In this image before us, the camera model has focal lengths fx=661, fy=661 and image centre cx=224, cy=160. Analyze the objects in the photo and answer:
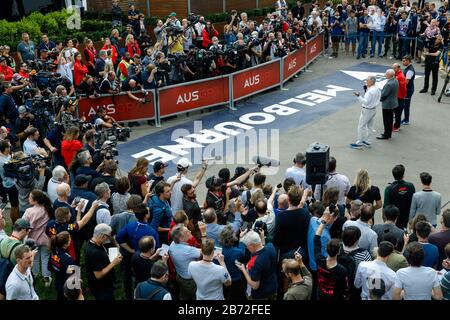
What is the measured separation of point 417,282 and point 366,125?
27.5 ft

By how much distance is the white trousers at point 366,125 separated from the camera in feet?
49.3

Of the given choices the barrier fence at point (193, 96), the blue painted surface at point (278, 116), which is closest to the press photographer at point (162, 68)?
the barrier fence at point (193, 96)

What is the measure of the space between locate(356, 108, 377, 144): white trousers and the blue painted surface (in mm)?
2037

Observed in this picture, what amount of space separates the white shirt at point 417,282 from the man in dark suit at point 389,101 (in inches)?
336

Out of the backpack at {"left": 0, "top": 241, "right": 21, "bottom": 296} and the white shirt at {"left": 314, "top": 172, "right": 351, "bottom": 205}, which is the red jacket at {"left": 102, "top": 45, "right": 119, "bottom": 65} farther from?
the backpack at {"left": 0, "top": 241, "right": 21, "bottom": 296}

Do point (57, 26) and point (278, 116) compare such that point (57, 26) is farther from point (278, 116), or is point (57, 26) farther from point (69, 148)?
point (69, 148)

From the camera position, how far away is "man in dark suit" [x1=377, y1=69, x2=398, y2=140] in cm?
1522

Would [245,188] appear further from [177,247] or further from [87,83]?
[87,83]

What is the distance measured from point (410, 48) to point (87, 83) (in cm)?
1227

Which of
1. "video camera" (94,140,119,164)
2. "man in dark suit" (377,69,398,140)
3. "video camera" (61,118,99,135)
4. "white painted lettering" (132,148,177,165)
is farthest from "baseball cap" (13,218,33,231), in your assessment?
"man in dark suit" (377,69,398,140)

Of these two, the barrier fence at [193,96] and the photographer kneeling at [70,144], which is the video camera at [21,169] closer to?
A: the photographer kneeling at [70,144]

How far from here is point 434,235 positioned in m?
8.48

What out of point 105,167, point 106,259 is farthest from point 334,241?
point 105,167

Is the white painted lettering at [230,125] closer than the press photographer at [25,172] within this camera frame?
No
